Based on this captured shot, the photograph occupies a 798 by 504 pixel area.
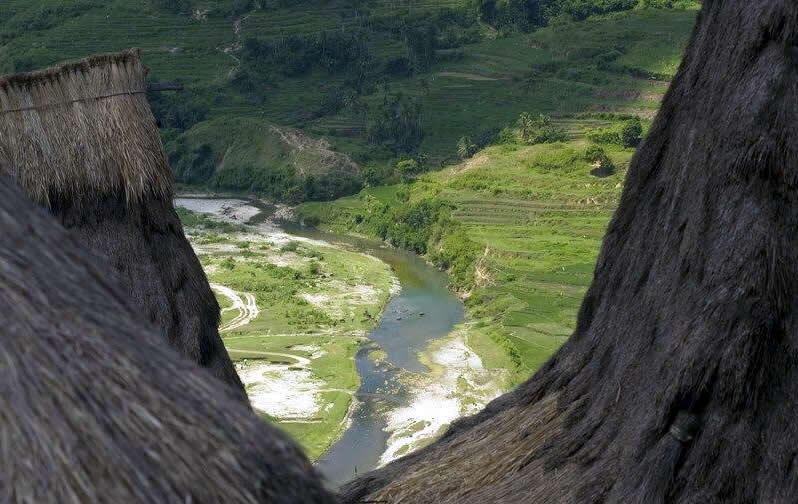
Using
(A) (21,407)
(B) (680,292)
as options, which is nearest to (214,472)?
(A) (21,407)

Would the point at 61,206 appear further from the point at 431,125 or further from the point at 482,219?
the point at 431,125

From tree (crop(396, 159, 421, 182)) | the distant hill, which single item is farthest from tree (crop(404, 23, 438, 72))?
tree (crop(396, 159, 421, 182))

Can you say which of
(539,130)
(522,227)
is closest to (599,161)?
(522,227)

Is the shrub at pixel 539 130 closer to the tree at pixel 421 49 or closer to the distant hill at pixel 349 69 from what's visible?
the distant hill at pixel 349 69

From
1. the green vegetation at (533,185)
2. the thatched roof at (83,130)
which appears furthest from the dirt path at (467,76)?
the thatched roof at (83,130)

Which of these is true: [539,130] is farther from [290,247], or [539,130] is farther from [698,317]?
[698,317]

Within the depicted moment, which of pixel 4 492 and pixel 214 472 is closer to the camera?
pixel 4 492

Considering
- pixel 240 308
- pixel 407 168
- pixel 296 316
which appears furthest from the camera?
pixel 407 168
